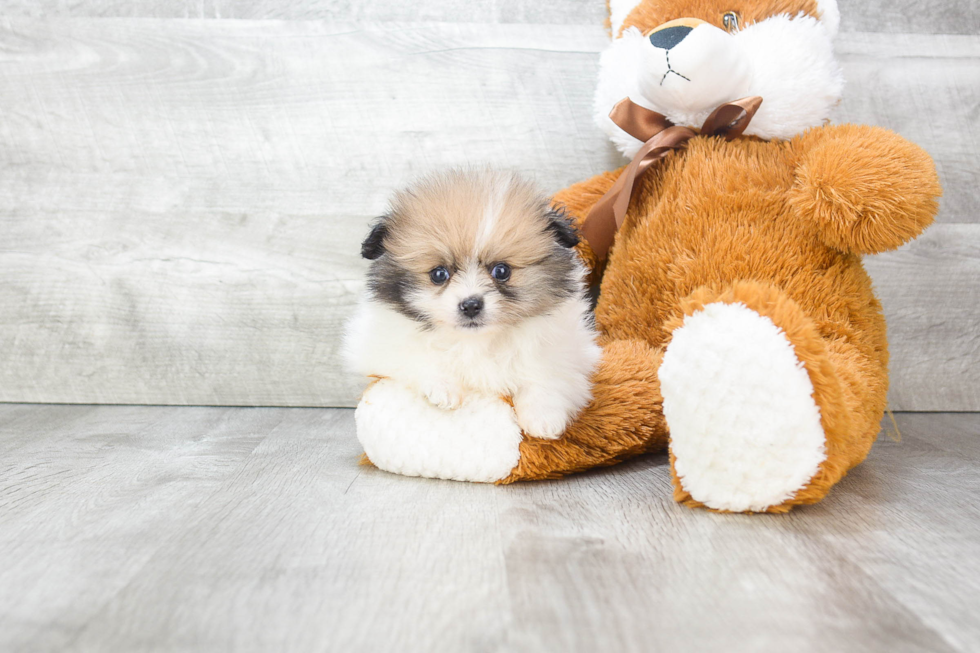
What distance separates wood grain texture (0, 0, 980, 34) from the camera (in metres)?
1.75

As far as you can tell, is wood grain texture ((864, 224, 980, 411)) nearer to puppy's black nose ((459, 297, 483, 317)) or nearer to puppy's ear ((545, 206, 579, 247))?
puppy's ear ((545, 206, 579, 247))

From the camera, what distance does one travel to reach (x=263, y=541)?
37.2 inches

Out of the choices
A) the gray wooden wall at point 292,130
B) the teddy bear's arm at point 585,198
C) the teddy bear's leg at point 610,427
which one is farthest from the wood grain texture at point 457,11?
the teddy bear's leg at point 610,427

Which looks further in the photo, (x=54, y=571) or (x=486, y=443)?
(x=486, y=443)

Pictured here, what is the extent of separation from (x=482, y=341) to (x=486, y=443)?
0.16m

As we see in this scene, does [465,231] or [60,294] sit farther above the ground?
[465,231]

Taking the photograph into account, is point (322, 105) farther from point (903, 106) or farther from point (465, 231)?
point (903, 106)

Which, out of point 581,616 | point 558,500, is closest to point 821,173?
point 558,500

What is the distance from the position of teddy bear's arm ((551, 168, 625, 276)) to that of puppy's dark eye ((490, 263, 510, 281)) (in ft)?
1.56

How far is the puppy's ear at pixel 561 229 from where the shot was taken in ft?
3.92

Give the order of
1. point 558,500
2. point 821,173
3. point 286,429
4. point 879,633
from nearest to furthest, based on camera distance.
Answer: point 879,633 < point 558,500 < point 821,173 < point 286,429

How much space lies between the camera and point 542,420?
1155 mm

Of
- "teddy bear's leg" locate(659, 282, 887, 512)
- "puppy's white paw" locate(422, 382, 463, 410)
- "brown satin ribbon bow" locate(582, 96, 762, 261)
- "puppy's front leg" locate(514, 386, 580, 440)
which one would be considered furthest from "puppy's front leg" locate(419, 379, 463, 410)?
"brown satin ribbon bow" locate(582, 96, 762, 261)

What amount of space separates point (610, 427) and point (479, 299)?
0.34 metres
